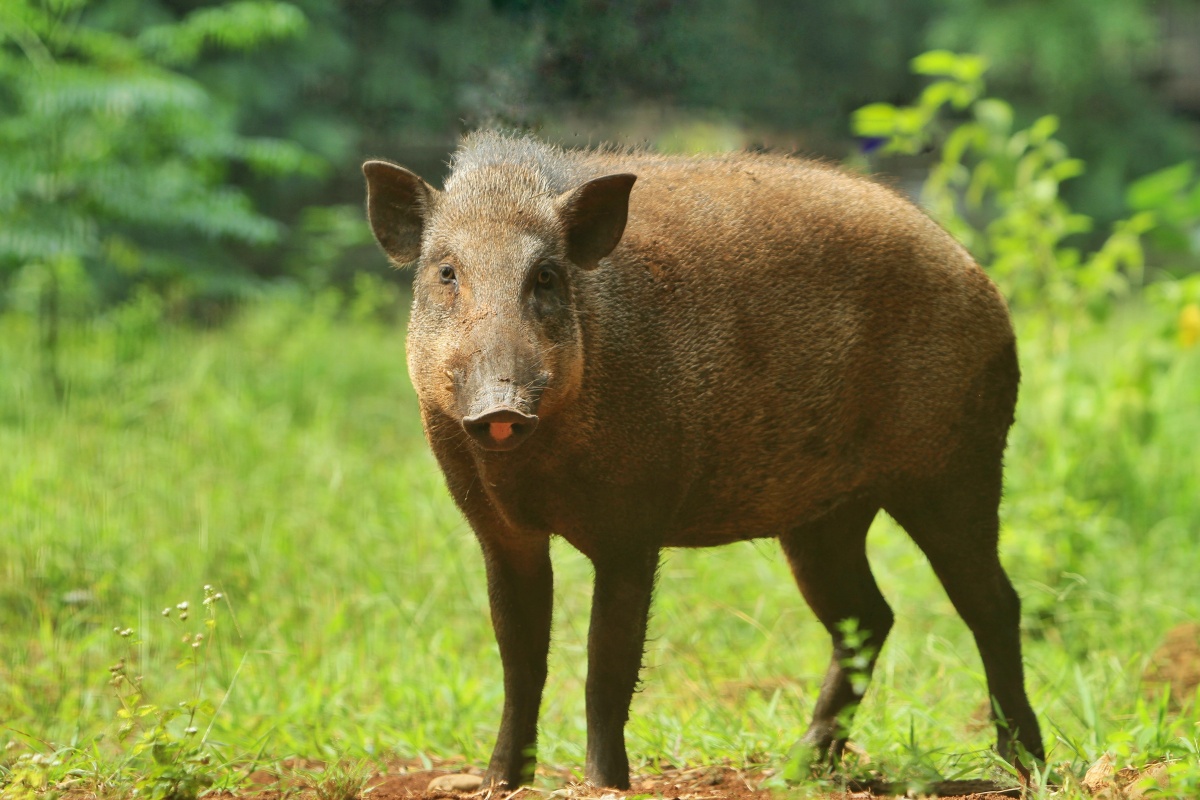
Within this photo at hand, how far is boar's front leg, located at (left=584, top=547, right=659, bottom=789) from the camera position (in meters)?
3.36

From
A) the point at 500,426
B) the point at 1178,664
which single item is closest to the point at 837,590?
the point at 1178,664

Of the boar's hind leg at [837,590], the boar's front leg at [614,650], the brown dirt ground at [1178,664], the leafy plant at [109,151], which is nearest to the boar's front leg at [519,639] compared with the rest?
the boar's front leg at [614,650]

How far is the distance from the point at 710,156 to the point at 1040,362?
327 centimetres

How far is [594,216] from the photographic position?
331cm

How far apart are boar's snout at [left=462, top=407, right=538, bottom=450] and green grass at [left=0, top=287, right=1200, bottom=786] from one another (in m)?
1.45

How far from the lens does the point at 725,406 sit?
355 centimetres

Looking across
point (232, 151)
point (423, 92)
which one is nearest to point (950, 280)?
point (232, 151)

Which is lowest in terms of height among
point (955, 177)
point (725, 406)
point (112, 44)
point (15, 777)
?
point (15, 777)

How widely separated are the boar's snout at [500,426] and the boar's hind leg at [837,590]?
156 cm

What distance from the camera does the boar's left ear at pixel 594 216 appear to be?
3266mm

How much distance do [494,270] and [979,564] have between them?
1798 millimetres

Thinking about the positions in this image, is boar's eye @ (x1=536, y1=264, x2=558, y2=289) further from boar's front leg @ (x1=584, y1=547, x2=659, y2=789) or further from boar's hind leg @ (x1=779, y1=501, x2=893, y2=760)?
boar's hind leg @ (x1=779, y1=501, x2=893, y2=760)

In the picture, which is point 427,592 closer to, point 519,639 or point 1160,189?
point 519,639

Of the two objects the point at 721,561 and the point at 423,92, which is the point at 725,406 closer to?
the point at 721,561
